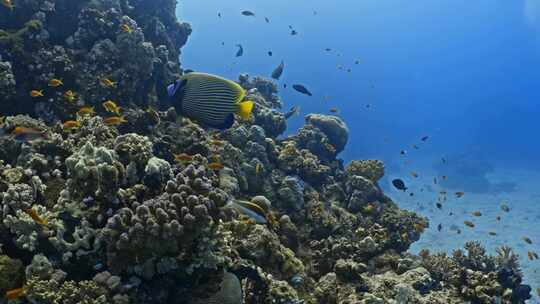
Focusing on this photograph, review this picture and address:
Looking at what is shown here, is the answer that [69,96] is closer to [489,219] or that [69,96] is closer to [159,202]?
[159,202]

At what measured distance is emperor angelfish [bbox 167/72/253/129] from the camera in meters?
4.65

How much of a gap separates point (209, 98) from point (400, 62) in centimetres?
17618

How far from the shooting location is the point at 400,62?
169 m

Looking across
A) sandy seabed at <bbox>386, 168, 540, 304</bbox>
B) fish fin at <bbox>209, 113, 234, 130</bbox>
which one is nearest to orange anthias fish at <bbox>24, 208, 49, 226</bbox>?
fish fin at <bbox>209, 113, 234, 130</bbox>

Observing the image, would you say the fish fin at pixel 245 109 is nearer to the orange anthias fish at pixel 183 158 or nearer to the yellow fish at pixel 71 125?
the orange anthias fish at pixel 183 158

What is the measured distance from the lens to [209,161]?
836cm

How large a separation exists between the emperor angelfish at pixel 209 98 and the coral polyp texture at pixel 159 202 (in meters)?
0.94

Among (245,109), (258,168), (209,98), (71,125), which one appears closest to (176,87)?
(209,98)

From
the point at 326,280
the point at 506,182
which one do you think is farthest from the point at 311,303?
the point at 506,182

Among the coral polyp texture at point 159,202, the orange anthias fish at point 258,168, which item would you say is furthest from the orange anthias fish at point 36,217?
the orange anthias fish at point 258,168

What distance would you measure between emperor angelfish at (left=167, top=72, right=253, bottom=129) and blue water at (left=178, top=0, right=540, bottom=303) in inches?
2969

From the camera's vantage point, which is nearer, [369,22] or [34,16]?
[34,16]

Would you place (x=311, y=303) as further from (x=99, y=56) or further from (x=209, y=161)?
(x=99, y=56)

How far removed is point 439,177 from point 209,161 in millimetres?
51947
